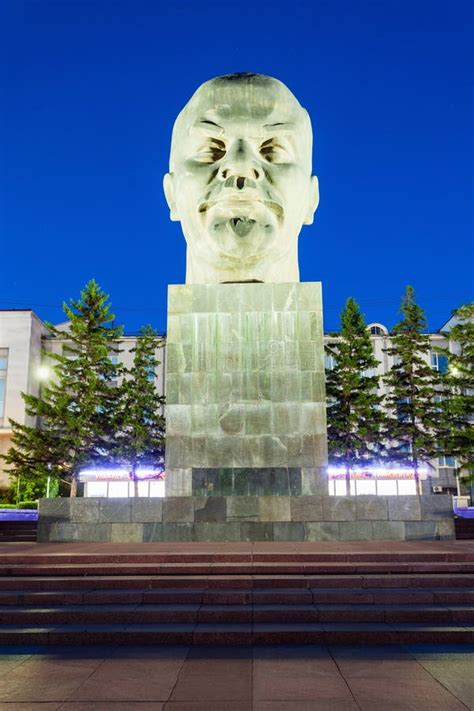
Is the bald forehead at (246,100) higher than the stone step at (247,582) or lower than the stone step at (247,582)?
higher

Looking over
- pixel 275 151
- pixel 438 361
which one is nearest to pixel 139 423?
pixel 275 151

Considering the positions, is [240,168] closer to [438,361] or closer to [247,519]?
[247,519]

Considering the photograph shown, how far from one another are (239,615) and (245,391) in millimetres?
5695

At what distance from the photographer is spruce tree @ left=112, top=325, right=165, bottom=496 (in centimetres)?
2675

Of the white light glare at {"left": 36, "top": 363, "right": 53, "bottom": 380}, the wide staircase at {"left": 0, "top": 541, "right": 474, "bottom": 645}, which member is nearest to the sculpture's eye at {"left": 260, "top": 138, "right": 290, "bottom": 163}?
the wide staircase at {"left": 0, "top": 541, "right": 474, "bottom": 645}

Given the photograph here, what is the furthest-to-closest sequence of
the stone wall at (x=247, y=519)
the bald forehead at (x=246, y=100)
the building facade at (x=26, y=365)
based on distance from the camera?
1. the building facade at (x=26, y=365)
2. the bald forehead at (x=246, y=100)
3. the stone wall at (x=247, y=519)

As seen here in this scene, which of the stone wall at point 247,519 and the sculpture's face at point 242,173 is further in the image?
the sculpture's face at point 242,173

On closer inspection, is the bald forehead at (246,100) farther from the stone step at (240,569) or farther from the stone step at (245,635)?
the stone step at (245,635)

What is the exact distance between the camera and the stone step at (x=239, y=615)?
5.27 m

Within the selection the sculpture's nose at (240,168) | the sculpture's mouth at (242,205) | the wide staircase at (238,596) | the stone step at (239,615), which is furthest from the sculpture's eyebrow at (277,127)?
the stone step at (239,615)

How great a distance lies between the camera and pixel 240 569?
6.45 m

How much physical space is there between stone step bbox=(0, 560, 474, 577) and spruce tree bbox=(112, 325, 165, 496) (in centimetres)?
1992

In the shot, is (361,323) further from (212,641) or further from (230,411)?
(212,641)

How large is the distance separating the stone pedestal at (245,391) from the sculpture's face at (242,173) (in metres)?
0.79
